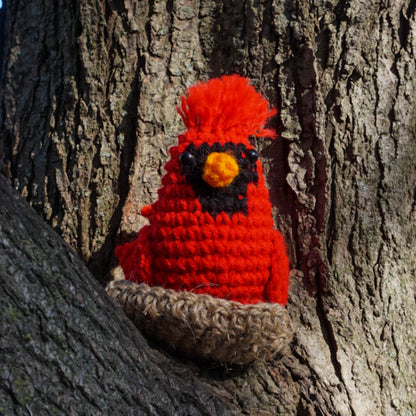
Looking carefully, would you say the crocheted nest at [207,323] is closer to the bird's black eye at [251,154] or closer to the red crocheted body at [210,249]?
the red crocheted body at [210,249]

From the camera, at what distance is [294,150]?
1354 mm

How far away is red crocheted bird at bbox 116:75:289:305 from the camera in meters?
1.12

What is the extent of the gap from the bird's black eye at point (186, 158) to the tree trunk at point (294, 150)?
0.98 feet

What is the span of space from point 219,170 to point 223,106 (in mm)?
183

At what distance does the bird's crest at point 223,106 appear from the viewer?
1185 millimetres

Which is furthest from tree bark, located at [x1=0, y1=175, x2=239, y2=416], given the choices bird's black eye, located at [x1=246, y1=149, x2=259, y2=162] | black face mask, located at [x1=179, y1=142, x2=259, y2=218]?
bird's black eye, located at [x1=246, y1=149, x2=259, y2=162]

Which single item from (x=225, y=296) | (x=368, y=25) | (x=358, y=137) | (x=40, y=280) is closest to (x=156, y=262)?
(x=225, y=296)

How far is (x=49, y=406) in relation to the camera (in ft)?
2.48

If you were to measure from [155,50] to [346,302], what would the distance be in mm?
857

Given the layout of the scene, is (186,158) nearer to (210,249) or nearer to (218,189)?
(218,189)

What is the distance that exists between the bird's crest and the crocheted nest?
0.39 m

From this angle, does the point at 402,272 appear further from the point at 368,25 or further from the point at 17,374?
the point at 17,374

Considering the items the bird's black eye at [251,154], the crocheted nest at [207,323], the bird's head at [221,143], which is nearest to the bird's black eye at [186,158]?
the bird's head at [221,143]

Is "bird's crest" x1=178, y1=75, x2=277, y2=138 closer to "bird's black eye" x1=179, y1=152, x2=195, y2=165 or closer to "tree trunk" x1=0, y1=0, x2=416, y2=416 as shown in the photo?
"bird's black eye" x1=179, y1=152, x2=195, y2=165
